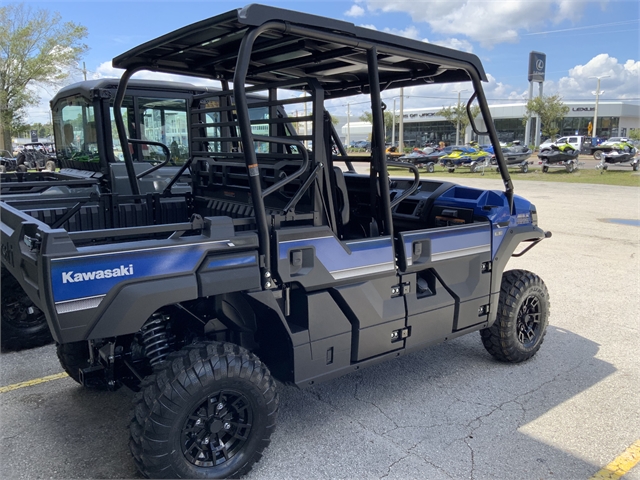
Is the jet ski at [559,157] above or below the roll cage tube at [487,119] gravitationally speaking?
below

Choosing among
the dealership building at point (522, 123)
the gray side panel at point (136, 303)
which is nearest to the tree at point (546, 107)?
the dealership building at point (522, 123)

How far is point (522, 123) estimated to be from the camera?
2475 inches

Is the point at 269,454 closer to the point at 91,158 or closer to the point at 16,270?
the point at 16,270

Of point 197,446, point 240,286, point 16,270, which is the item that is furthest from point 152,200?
point 197,446

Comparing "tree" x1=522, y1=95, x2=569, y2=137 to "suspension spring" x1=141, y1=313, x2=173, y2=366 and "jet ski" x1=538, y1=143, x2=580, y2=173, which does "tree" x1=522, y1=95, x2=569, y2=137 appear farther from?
"suspension spring" x1=141, y1=313, x2=173, y2=366

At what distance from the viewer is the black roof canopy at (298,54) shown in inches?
103

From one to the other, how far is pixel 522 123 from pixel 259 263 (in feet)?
218

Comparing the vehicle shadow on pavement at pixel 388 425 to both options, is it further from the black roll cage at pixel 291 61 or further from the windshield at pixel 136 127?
the windshield at pixel 136 127

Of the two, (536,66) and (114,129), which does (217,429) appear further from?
(536,66)

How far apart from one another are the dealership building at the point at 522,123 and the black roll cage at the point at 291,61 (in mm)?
61250

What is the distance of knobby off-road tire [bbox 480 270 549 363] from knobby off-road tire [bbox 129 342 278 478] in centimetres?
207

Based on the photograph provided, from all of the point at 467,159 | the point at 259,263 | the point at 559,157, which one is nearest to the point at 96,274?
the point at 259,263

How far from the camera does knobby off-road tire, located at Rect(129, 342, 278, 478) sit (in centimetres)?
246

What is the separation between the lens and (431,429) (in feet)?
10.7
